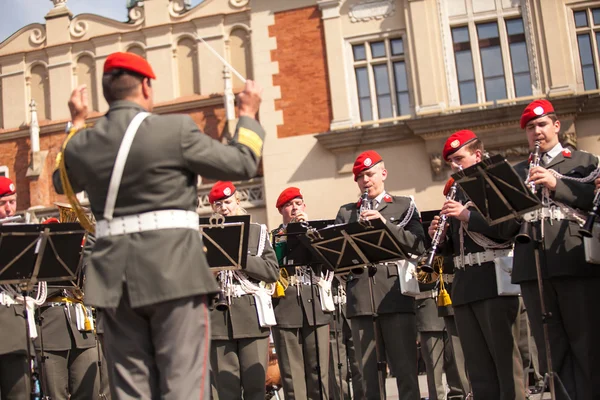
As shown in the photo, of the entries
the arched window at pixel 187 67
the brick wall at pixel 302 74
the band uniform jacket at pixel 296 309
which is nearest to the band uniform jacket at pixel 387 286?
the band uniform jacket at pixel 296 309

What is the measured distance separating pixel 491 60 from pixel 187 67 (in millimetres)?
8116

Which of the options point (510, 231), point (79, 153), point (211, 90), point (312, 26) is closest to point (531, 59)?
point (312, 26)

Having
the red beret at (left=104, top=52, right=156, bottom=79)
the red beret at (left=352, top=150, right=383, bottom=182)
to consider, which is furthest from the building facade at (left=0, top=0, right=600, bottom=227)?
the red beret at (left=104, top=52, right=156, bottom=79)

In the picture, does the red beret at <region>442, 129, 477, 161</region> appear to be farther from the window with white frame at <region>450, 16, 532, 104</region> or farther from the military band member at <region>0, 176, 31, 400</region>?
the window with white frame at <region>450, 16, 532, 104</region>

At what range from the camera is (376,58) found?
19844mm

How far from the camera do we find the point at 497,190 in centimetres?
565

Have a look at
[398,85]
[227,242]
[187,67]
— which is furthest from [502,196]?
[187,67]

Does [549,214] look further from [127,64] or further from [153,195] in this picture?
[127,64]

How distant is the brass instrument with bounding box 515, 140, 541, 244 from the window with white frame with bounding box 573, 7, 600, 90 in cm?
1400

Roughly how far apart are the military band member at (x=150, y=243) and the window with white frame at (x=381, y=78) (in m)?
15.7

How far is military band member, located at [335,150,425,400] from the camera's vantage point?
7285mm

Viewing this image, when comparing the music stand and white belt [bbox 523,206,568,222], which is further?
the music stand

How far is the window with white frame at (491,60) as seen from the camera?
62.8ft

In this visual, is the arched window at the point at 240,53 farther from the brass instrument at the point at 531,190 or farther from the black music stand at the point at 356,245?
the brass instrument at the point at 531,190
